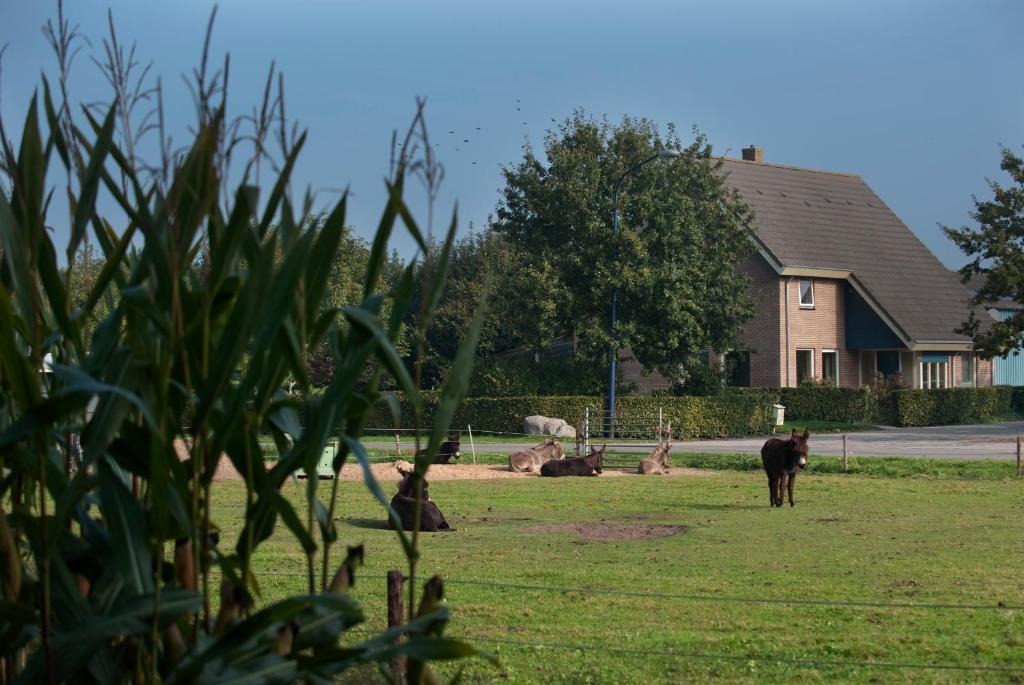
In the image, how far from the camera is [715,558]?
1439cm

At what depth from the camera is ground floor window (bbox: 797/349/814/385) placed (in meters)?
53.8

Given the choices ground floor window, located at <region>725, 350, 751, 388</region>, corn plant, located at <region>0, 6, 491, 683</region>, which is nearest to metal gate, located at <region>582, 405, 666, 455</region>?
ground floor window, located at <region>725, 350, 751, 388</region>

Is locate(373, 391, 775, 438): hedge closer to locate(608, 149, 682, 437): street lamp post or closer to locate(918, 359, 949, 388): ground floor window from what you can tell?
locate(608, 149, 682, 437): street lamp post

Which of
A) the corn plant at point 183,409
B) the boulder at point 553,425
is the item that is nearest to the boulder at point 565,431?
the boulder at point 553,425

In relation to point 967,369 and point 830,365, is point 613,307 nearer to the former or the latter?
point 830,365

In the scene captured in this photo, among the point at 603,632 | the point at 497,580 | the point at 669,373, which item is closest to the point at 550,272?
the point at 669,373

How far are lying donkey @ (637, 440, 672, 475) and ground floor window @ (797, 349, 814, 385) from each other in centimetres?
2472

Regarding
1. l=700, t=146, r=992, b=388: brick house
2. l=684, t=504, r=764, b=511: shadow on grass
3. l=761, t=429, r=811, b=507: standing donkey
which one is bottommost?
l=684, t=504, r=764, b=511: shadow on grass

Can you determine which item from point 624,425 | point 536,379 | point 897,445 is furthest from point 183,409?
point 536,379

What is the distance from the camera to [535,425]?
1683 inches

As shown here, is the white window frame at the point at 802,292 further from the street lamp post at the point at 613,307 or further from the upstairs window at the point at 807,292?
the street lamp post at the point at 613,307

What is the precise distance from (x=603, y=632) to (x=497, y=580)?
114 inches

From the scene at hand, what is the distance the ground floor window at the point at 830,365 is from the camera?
5466 centimetres

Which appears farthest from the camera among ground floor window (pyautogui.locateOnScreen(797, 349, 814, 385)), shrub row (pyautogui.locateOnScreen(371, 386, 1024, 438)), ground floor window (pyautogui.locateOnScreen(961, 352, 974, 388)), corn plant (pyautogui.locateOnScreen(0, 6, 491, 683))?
ground floor window (pyautogui.locateOnScreen(961, 352, 974, 388))
